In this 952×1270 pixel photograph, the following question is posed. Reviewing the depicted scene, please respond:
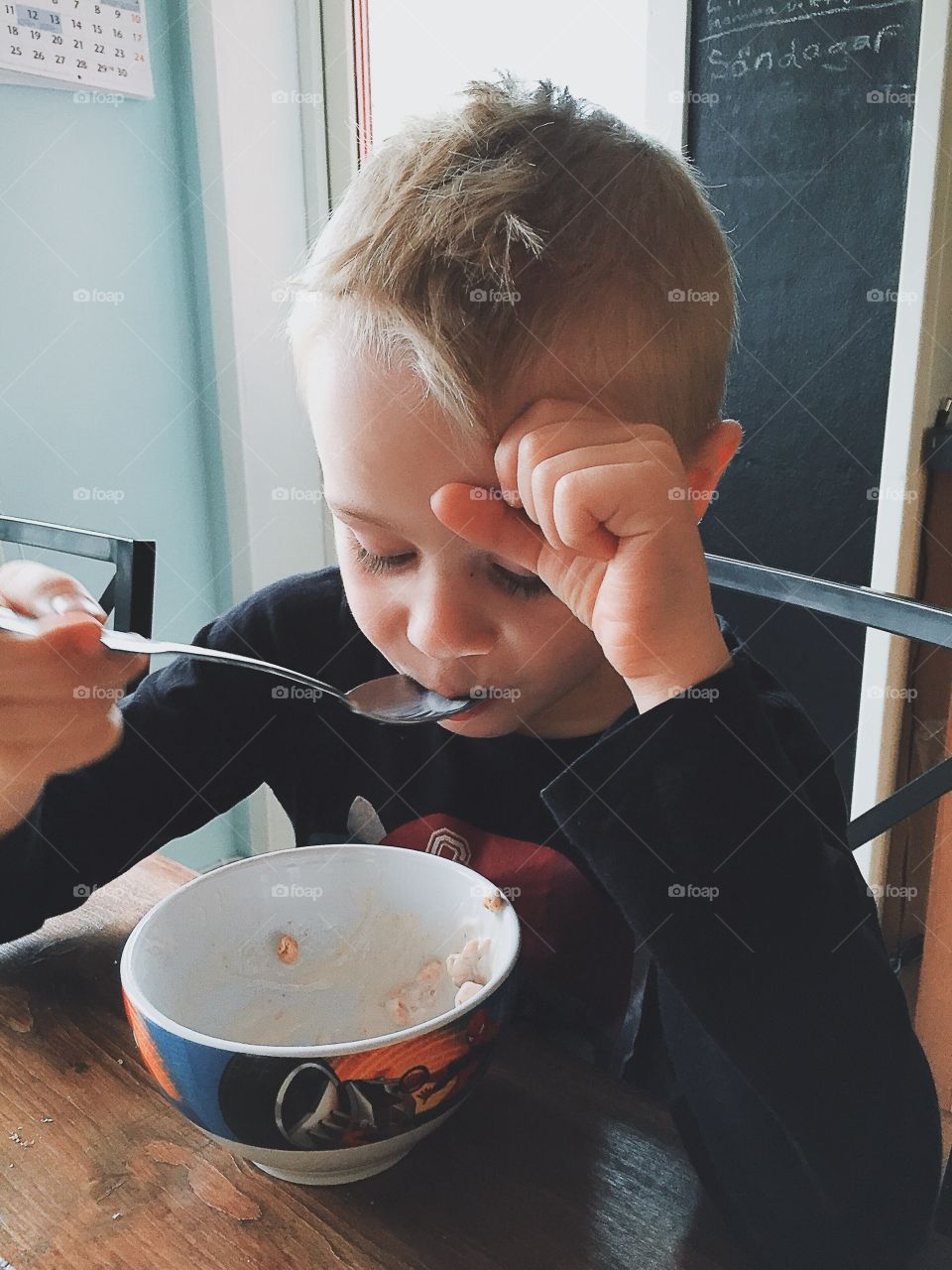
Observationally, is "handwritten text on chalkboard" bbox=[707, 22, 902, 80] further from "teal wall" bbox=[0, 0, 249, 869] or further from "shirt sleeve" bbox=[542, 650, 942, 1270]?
"shirt sleeve" bbox=[542, 650, 942, 1270]

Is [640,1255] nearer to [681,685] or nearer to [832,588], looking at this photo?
[681,685]

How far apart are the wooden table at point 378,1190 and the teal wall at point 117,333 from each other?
1216mm

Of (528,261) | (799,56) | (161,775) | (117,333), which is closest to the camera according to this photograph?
(528,261)

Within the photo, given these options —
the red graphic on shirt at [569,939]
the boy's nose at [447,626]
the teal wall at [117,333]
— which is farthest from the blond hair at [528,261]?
the teal wall at [117,333]

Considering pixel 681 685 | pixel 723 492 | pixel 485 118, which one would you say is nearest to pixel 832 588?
pixel 681 685

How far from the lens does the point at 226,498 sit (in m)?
1.83

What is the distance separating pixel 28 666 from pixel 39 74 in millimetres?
1177

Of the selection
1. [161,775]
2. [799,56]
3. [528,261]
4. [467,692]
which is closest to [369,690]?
[467,692]

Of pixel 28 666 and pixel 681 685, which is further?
pixel 28 666

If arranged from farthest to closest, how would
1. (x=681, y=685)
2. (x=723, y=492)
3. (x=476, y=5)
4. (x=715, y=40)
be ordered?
(x=476, y=5) → (x=723, y=492) → (x=715, y=40) → (x=681, y=685)

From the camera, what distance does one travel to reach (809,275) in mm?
1375

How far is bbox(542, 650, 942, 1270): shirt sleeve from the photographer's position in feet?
1.63

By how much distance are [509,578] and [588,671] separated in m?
0.14

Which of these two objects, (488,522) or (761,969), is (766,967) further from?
(488,522)
